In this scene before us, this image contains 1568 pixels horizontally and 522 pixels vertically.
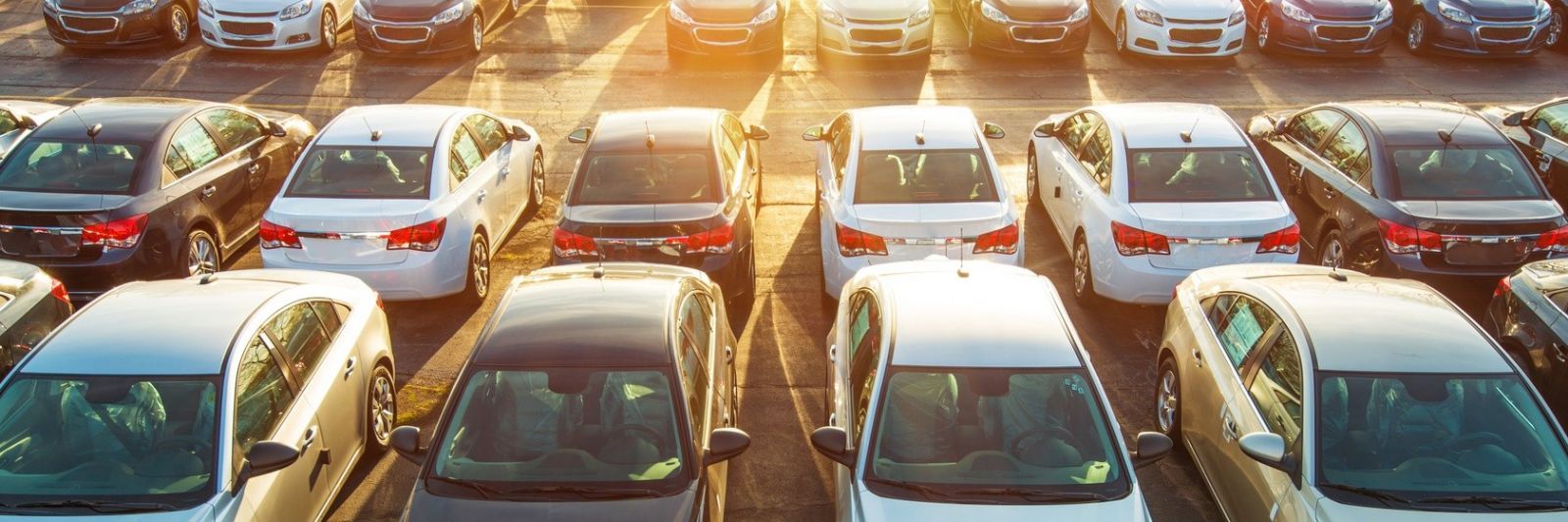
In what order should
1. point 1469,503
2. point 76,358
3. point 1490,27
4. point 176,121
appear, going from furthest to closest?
point 1490,27 < point 176,121 < point 76,358 < point 1469,503

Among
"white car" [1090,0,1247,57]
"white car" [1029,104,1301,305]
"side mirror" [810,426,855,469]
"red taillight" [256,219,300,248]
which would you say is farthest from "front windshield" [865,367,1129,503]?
"white car" [1090,0,1247,57]

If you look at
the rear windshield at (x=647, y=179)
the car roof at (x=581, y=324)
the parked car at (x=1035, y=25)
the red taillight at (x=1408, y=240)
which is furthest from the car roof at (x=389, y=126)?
the parked car at (x=1035, y=25)

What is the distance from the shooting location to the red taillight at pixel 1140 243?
9.83 meters

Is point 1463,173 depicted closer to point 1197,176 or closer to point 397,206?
point 1197,176

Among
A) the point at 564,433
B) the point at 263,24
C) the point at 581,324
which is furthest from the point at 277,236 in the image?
the point at 263,24

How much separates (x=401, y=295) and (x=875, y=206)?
3.90 m

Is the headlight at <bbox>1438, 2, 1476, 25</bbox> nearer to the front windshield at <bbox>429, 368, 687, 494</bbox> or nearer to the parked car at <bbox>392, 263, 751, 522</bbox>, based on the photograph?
the parked car at <bbox>392, 263, 751, 522</bbox>

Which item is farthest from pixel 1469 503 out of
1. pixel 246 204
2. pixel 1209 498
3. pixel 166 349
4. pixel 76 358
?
pixel 246 204

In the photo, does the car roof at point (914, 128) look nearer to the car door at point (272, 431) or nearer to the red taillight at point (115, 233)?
the car door at point (272, 431)

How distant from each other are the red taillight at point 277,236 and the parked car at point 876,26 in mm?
9817

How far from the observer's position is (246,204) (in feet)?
37.9

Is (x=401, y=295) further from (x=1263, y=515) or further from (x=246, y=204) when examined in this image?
(x=1263, y=515)

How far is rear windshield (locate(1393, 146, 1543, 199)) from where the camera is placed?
1034 cm

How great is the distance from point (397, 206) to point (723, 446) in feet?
16.0
